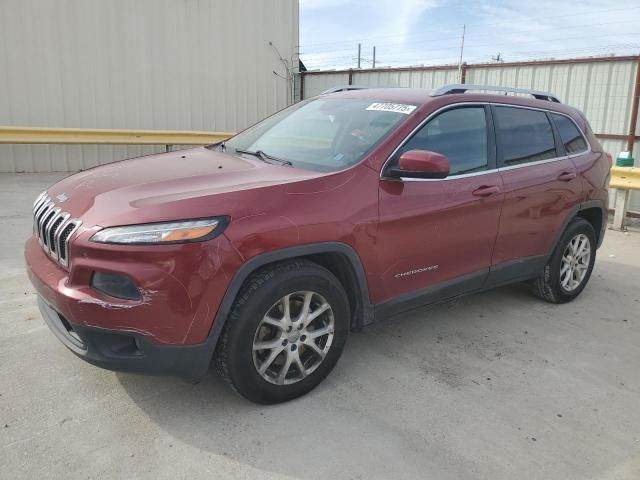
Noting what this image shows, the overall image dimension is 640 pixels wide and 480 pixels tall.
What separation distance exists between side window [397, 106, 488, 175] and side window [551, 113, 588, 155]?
3.59 ft

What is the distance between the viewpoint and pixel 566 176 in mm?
4547

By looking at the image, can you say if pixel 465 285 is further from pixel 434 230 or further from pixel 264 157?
pixel 264 157

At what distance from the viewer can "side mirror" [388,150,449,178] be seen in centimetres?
315

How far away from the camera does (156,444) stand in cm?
267

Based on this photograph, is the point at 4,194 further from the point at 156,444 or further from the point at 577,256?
the point at 577,256

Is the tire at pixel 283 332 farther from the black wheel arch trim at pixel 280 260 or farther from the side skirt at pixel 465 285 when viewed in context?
the side skirt at pixel 465 285

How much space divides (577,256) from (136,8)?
32.5 ft

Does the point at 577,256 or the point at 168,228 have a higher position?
the point at 168,228

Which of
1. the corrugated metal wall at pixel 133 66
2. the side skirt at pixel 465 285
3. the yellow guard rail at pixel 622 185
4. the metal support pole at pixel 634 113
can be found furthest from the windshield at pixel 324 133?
the corrugated metal wall at pixel 133 66

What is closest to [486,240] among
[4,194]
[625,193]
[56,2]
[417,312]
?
[417,312]

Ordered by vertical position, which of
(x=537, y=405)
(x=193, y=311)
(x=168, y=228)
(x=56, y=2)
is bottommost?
(x=537, y=405)

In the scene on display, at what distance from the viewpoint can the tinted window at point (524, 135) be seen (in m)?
4.12

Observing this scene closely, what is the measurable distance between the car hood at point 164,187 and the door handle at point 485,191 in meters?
1.24

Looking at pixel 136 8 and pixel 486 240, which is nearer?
pixel 486 240
